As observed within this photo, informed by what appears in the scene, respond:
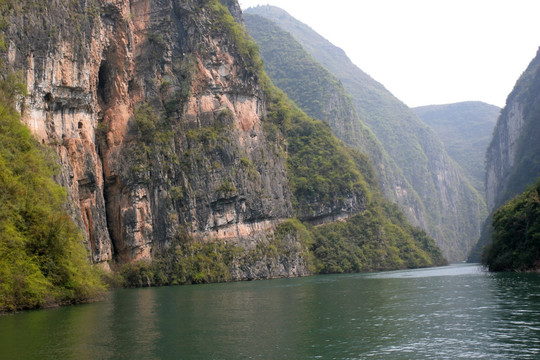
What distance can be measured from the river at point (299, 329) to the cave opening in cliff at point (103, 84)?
4787cm

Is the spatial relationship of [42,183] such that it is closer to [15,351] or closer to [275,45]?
[15,351]

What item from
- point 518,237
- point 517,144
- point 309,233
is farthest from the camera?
point 517,144

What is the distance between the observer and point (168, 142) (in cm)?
8100

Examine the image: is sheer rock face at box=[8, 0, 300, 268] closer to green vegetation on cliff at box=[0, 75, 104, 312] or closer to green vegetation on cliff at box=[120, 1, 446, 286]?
green vegetation on cliff at box=[120, 1, 446, 286]

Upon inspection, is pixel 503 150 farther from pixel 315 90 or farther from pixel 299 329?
pixel 299 329

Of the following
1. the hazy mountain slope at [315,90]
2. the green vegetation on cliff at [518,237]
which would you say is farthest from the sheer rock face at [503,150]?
the green vegetation on cliff at [518,237]

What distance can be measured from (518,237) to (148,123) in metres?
53.3

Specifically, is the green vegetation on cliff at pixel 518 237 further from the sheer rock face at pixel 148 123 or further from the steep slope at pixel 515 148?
the steep slope at pixel 515 148

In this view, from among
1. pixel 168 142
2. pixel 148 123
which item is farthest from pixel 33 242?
pixel 168 142

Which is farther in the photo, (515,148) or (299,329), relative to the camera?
(515,148)

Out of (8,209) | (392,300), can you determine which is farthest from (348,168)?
(8,209)

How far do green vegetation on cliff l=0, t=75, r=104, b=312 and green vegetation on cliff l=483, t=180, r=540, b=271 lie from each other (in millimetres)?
39157

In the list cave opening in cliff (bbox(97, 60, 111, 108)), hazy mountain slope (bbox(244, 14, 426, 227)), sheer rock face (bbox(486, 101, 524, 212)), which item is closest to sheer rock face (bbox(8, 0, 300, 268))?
cave opening in cliff (bbox(97, 60, 111, 108))

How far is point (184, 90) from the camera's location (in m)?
85.1
